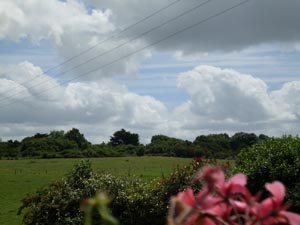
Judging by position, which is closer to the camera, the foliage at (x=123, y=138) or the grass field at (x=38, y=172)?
the grass field at (x=38, y=172)

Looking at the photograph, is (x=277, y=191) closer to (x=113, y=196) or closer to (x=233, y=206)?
(x=233, y=206)

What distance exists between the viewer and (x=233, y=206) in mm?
804

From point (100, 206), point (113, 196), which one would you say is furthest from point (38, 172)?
point (100, 206)

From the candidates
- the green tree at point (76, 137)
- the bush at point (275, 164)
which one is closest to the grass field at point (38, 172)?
the bush at point (275, 164)

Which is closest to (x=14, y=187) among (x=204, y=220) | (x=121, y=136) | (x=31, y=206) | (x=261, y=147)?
(x=31, y=206)

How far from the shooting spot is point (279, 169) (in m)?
10.8

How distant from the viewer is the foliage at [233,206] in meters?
0.74

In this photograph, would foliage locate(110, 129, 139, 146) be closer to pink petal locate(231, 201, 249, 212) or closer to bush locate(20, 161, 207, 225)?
bush locate(20, 161, 207, 225)

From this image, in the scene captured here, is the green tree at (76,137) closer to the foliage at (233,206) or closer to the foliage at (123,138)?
the foliage at (123,138)

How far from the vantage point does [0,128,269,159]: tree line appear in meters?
76.8

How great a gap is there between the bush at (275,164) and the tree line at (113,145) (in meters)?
58.8

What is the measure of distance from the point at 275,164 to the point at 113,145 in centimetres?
8649

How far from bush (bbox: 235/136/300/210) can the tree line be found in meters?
58.8

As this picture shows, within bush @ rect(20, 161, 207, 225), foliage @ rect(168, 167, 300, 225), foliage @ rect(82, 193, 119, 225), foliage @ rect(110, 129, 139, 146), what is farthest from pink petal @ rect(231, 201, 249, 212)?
foliage @ rect(110, 129, 139, 146)
